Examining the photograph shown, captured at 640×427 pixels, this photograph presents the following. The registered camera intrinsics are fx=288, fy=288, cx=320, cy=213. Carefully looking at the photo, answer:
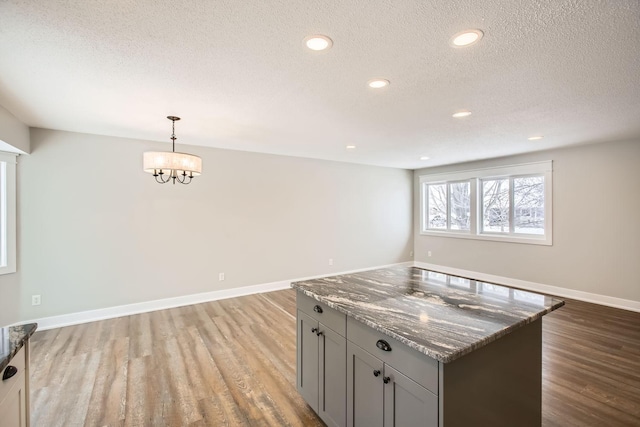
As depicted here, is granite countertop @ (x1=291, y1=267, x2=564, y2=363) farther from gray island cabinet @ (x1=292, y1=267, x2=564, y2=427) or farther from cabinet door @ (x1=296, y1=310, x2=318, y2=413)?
cabinet door @ (x1=296, y1=310, x2=318, y2=413)

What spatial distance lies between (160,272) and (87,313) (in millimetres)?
955

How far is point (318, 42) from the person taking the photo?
1724 mm

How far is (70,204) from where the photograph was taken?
371cm

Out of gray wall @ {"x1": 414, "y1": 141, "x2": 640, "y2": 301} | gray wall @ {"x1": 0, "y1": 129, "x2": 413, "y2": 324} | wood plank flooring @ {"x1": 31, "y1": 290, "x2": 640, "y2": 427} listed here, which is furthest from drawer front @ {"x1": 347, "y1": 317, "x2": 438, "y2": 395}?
gray wall @ {"x1": 414, "y1": 141, "x2": 640, "y2": 301}

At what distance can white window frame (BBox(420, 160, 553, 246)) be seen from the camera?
4926 mm

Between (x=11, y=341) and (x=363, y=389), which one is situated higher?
(x=11, y=341)

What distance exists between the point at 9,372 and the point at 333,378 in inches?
61.2

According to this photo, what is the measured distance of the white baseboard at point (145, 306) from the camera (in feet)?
11.9

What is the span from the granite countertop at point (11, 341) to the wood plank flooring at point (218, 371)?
1.09 meters

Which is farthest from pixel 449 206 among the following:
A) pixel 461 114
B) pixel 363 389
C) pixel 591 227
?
pixel 363 389

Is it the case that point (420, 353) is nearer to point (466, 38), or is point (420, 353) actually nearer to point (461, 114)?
point (466, 38)

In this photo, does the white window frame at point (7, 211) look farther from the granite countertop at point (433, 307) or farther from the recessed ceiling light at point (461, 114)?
the recessed ceiling light at point (461, 114)

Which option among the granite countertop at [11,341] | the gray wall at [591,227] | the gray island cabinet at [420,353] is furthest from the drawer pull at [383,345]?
the gray wall at [591,227]

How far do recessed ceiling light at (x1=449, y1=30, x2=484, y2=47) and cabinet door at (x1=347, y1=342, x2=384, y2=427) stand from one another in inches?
73.1
